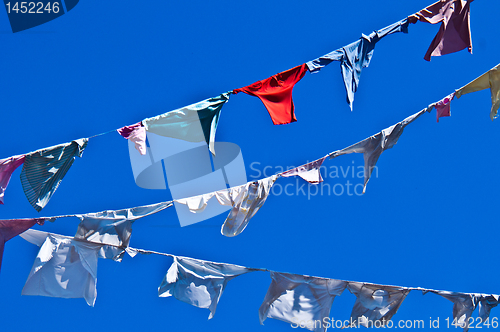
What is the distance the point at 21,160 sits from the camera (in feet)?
14.5

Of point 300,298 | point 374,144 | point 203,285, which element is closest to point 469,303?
point 300,298

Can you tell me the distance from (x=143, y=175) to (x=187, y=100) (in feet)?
3.56

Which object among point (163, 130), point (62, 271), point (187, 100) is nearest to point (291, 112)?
point (163, 130)

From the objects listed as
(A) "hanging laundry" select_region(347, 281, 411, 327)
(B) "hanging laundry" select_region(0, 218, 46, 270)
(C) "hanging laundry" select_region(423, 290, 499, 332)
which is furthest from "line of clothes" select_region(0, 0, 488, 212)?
(C) "hanging laundry" select_region(423, 290, 499, 332)

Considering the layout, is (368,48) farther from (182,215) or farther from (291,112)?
(182,215)

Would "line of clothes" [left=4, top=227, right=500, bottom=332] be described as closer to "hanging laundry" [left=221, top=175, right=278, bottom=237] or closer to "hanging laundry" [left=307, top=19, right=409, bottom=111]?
"hanging laundry" [left=221, top=175, right=278, bottom=237]

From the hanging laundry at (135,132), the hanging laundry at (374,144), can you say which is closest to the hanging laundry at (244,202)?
the hanging laundry at (374,144)

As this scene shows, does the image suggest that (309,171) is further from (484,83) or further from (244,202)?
(484,83)

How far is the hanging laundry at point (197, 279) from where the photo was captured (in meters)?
5.11

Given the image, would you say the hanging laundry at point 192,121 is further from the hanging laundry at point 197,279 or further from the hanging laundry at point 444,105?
the hanging laundry at point 444,105

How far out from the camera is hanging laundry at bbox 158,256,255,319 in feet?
16.8

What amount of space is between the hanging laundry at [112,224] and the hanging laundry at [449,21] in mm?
2843

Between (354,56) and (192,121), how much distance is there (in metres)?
1.57

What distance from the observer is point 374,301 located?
5.25 metres
